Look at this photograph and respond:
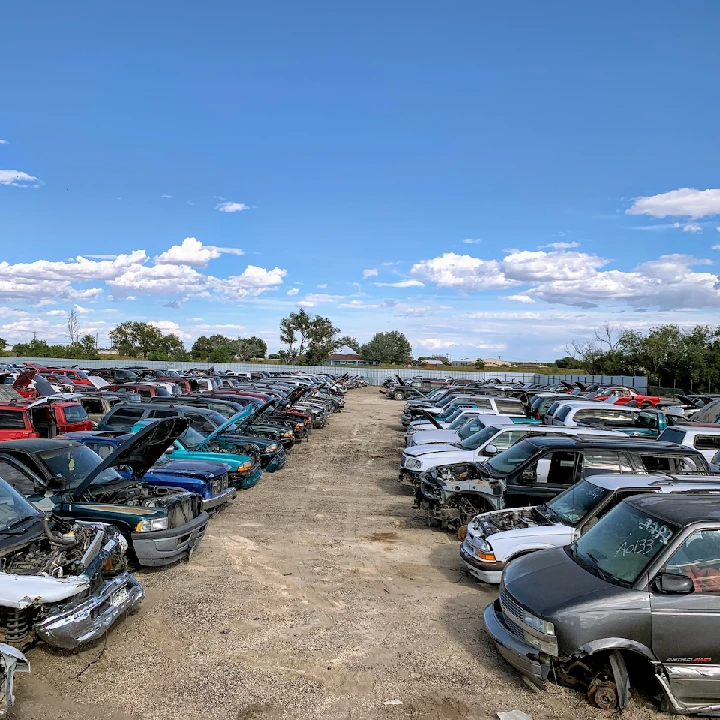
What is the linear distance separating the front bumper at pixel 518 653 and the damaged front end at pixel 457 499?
386 cm

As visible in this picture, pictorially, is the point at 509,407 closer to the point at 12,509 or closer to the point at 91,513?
the point at 91,513

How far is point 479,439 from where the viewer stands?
13.1 meters

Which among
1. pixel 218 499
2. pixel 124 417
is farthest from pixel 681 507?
pixel 124 417

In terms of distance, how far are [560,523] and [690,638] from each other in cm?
248

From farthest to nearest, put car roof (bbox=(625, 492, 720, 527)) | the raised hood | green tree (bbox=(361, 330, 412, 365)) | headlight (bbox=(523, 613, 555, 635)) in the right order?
green tree (bbox=(361, 330, 412, 365)) < the raised hood < car roof (bbox=(625, 492, 720, 527)) < headlight (bbox=(523, 613, 555, 635))

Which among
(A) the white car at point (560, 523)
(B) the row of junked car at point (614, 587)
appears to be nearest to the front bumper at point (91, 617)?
(B) the row of junked car at point (614, 587)

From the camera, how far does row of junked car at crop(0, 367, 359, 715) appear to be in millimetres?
5160

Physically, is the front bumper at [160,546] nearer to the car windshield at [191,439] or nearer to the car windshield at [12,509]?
the car windshield at [12,509]

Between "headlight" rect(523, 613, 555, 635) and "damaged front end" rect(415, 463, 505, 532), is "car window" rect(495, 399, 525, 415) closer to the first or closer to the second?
"damaged front end" rect(415, 463, 505, 532)

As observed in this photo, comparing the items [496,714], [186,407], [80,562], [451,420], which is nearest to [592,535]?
[496,714]

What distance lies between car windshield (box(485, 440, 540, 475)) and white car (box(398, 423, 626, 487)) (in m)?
1.61

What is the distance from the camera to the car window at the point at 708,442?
1298 cm

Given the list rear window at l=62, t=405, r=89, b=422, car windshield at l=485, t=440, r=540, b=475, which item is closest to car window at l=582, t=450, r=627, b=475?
car windshield at l=485, t=440, r=540, b=475

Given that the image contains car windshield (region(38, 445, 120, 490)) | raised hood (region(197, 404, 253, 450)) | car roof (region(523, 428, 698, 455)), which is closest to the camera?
car windshield (region(38, 445, 120, 490))
